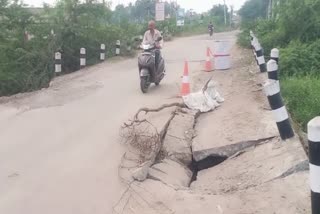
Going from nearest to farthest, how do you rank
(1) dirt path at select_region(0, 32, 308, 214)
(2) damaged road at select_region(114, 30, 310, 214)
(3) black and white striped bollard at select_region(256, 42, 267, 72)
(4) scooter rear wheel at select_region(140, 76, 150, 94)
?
(2) damaged road at select_region(114, 30, 310, 214), (1) dirt path at select_region(0, 32, 308, 214), (3) black and white striped bollard at select_region(256, 42, 267, 72), (4) scooter rear wheel at select_region(140, 76, 150, 94)

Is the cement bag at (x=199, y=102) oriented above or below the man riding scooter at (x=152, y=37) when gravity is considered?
below

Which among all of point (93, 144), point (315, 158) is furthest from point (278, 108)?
point (93, 144)

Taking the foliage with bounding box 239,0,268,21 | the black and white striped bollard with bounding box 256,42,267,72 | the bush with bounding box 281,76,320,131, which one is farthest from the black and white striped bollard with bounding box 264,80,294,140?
the foliage with bounding box 239,0,268,21

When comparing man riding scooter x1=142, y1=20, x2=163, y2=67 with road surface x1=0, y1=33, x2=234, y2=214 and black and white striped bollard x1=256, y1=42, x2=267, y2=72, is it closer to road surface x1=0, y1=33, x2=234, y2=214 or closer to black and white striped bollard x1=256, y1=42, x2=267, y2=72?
road surface x1=0, y1=33, x2=234, y2=214

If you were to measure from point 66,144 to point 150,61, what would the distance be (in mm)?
4359

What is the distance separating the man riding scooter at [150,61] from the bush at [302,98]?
9.88 feet

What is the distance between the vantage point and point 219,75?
484 inches

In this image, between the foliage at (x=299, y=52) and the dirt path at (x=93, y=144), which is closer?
the dirt path at (x=93, y=144)

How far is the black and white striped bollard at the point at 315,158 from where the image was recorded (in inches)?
125

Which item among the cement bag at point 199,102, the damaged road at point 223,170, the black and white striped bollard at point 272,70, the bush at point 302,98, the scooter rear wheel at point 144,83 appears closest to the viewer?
the damaged road at point 223,170

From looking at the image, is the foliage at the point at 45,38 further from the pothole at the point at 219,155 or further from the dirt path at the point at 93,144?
the pothole at the point at 219,155

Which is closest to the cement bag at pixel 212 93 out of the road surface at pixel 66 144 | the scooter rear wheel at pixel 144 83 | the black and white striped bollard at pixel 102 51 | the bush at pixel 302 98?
the bush at pixel 302 98

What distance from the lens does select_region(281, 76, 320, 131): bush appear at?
25.6ft

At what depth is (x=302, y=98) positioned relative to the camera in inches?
336
